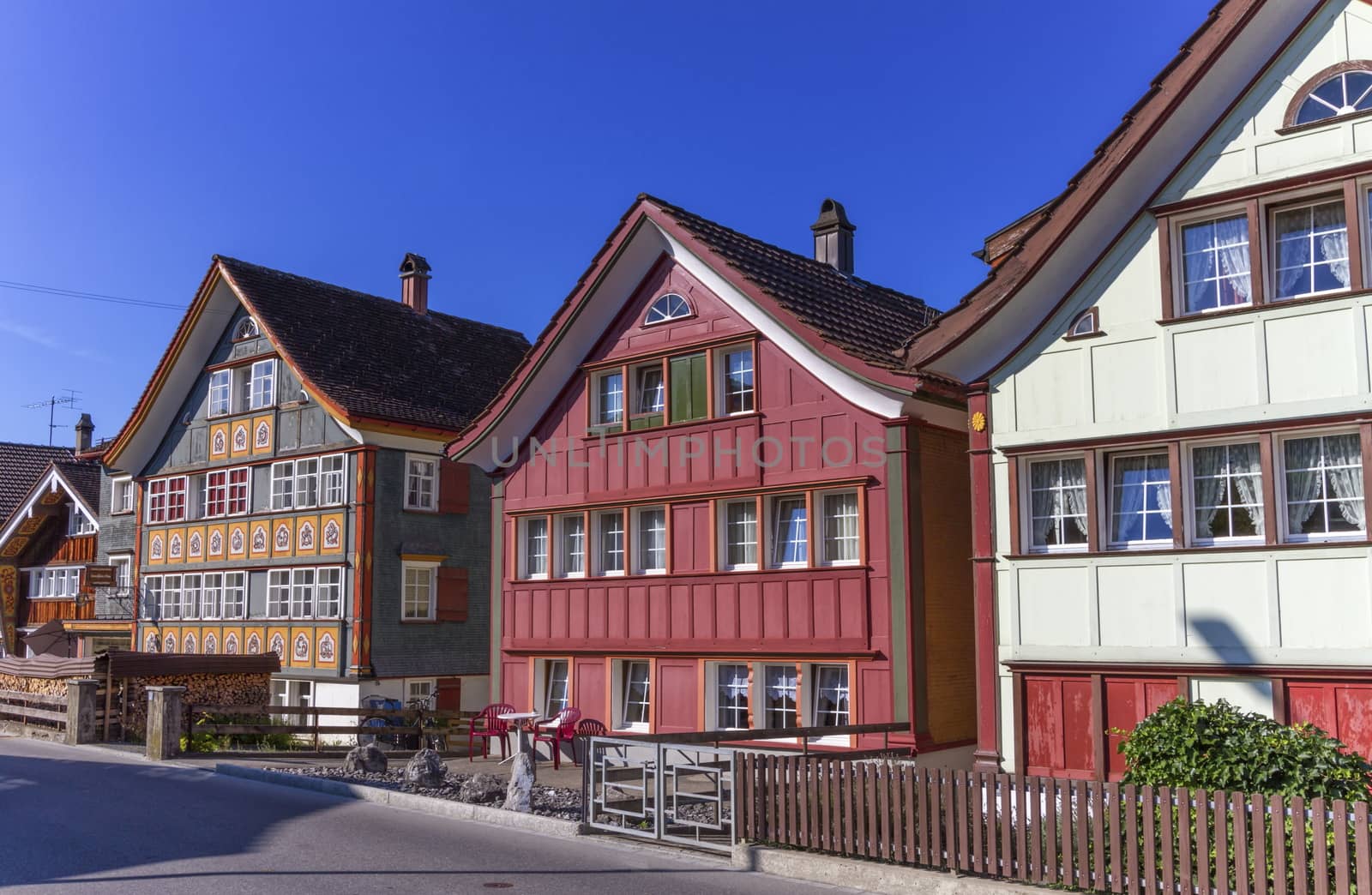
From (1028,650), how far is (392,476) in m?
18.1

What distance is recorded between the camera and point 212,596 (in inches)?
1315

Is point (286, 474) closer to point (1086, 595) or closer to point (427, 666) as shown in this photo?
point (427, 666)

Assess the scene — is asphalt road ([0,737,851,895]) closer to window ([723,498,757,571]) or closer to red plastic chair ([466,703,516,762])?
red plastic chair ([466,703,516,762])

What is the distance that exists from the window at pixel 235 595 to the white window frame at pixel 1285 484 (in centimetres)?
2526

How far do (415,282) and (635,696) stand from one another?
19.9 meters

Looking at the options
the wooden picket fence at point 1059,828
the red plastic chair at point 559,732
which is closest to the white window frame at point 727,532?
the red plastic chair at point 559,732

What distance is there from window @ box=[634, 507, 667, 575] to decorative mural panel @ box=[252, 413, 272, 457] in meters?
14.0

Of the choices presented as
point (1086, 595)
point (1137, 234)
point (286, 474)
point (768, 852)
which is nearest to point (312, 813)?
point (768, 852)

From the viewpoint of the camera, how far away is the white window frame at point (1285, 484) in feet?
44.8

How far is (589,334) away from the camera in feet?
73.4

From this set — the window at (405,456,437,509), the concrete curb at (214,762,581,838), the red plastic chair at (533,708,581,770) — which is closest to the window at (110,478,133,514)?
the window at (405,456,437,509)

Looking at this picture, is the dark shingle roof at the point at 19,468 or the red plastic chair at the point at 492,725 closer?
the red plastic chair at the point at 492,725

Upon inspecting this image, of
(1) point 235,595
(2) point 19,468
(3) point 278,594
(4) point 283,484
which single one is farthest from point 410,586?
(2) point 19,468

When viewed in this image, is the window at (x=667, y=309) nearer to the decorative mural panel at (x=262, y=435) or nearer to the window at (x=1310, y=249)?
the window at (x=1310, y=249)
